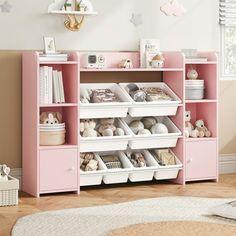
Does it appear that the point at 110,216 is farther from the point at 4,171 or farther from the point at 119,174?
the point at 119,174


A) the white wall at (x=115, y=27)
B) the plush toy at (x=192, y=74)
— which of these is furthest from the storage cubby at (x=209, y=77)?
the white wall at (x=115, y=27)

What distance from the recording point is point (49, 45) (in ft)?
15.8

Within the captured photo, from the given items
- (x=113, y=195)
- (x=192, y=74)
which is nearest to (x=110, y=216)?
(x=113, y=195)

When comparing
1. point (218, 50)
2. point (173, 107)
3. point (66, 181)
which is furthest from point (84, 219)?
point (218, 50)

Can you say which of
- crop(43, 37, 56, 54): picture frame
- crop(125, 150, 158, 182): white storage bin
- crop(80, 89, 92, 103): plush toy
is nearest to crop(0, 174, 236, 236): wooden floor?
crop(125, 150, 158, 182): white storage bin

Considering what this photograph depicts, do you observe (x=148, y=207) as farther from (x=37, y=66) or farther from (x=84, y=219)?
(x=37, y=66)

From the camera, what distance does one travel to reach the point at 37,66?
4566 mm

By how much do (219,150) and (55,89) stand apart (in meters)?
1.61

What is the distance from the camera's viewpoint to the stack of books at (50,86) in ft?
15.2

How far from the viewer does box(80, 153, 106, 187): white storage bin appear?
4801 millimetres

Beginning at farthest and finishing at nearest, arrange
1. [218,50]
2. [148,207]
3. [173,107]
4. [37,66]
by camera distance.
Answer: [218,50]
[173,107]
[37,66]
[148,207]

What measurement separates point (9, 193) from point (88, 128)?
0.81 metres

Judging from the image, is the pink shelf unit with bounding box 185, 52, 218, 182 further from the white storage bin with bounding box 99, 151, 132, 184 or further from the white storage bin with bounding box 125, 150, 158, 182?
the white storage bin with bounding box 99, 151, 132, 184

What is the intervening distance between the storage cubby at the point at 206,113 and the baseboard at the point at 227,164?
419 mm
